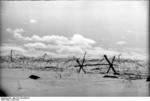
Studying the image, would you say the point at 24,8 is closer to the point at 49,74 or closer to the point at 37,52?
the point at 37,52

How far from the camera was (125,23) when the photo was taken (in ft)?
6.50

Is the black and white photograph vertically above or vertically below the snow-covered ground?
above

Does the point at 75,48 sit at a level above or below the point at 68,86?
above

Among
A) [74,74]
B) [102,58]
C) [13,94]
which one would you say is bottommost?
[13,94]

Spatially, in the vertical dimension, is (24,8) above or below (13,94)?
above

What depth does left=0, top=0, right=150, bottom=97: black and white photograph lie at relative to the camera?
1960 mm

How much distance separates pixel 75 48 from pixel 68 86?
323mm

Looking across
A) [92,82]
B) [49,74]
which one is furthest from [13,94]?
[92,82]

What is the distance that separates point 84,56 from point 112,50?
0.24 metres

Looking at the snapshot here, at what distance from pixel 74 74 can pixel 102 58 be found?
271 millimetres

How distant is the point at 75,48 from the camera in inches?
77.9

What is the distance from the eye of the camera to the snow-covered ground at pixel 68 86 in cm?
195

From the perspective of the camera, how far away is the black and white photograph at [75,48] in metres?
1.96

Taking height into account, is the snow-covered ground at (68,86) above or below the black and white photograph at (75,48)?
below
